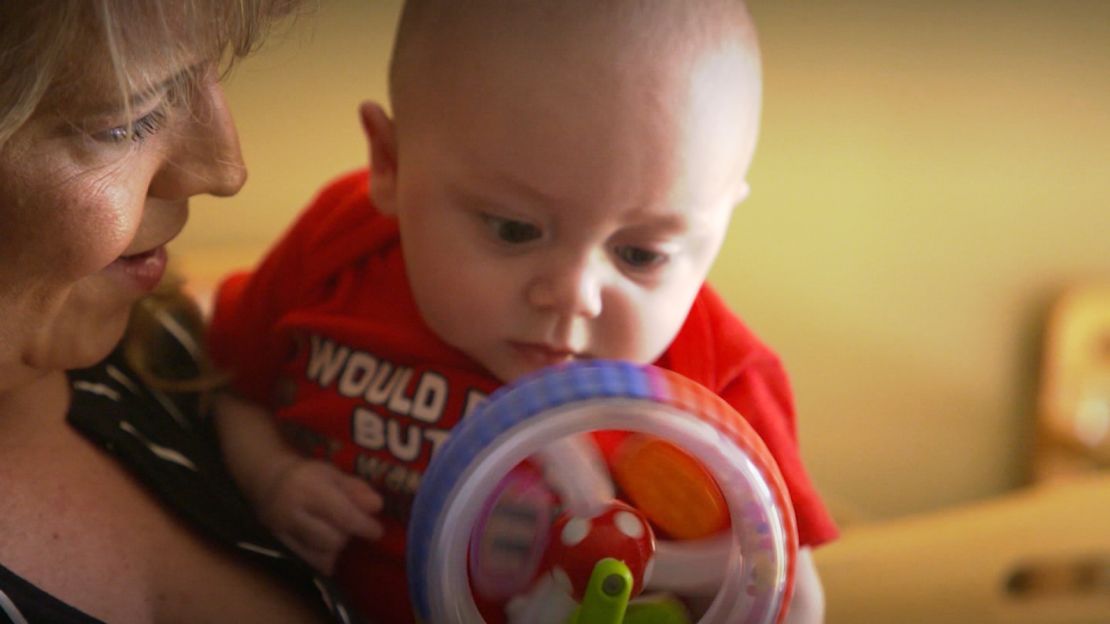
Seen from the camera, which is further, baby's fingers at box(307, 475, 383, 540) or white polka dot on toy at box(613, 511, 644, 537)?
baby's fingers at box(307, 475, 383, 540)

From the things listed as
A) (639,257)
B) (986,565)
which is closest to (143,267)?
(639,257)

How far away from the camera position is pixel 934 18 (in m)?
1.86

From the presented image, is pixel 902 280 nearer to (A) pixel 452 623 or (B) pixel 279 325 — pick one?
(B) pixel 279 325

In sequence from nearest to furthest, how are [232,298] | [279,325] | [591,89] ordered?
1. [591,89]
2. [279,325]
3. [232,298]

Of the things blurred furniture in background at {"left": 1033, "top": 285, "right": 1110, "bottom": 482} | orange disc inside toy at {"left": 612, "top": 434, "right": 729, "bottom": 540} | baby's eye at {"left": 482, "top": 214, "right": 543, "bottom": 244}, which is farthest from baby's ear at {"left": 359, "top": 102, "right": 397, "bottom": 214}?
blurred furniture in background at {"left": 1033, "top": 285, "right": 1110, "bottom": 482}

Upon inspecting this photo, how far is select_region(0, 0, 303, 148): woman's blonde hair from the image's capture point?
0.65m

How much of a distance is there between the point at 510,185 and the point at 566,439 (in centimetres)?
21

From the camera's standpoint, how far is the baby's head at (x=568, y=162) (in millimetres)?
789

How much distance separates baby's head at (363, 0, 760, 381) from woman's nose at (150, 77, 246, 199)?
15cm

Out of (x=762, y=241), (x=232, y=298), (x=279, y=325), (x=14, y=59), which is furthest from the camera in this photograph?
(x=762, y=241)


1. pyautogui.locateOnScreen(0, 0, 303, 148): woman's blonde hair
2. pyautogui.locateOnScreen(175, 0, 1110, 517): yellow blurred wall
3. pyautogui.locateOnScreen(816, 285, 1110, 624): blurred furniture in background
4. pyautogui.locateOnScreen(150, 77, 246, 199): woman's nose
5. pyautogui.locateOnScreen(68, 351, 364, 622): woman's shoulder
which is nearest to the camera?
pyautogui.locateOnScreen(0, 0, 303, 148): woman's blonde hair

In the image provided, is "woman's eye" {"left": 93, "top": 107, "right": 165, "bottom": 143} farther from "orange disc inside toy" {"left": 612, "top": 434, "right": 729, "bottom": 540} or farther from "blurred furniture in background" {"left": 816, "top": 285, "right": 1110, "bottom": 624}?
"blurred furniture in background" {"left": 816, "top": 285, "right": 1110, "bottom": 624}

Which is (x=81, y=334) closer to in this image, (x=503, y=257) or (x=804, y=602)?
(x=503, y=257)

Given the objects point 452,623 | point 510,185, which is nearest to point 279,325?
point 510,185
